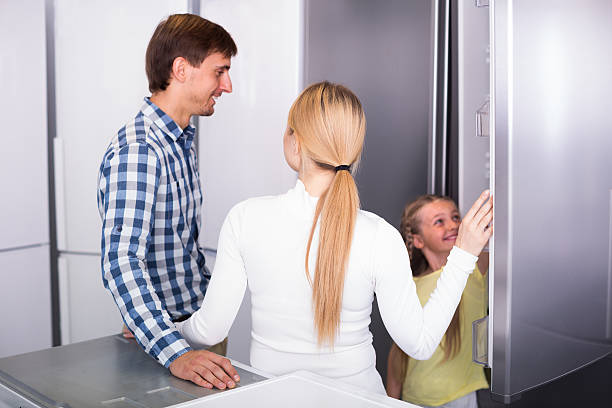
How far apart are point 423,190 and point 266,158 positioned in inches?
21.1

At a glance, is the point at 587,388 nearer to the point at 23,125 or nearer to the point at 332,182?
the point at 332,182

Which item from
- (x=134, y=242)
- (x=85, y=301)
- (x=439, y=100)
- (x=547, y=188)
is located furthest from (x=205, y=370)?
(x=85, y=301)

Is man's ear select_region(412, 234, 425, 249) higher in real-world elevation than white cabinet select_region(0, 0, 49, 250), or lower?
lower

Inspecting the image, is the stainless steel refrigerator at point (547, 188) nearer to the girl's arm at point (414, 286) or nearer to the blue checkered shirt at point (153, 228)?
the girl's arm at point (414, 286)

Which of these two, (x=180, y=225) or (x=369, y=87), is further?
(x=369, y=87)

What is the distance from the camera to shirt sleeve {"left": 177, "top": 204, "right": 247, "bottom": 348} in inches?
44.7

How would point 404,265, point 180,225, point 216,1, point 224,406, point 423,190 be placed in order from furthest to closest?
point 216,1
point 423,190
point 180,225
point 404,265
point 224,406

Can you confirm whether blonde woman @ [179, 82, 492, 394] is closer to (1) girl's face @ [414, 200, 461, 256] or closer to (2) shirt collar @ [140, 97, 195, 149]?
(2) shirt collar @ [140, 97, 195, 149]

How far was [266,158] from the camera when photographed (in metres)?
2.06

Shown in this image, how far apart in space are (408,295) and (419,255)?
0.76 meters

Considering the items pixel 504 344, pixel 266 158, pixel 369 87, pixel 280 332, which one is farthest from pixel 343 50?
pixel 504 344

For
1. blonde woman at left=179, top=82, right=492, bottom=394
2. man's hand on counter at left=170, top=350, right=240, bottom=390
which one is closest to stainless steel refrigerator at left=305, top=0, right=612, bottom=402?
blonde woman at left=179, top=82, right=492, bottom=394

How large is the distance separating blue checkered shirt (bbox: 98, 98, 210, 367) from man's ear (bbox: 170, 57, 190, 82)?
91 mm

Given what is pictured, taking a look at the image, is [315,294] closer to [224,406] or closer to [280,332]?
[280,332]
